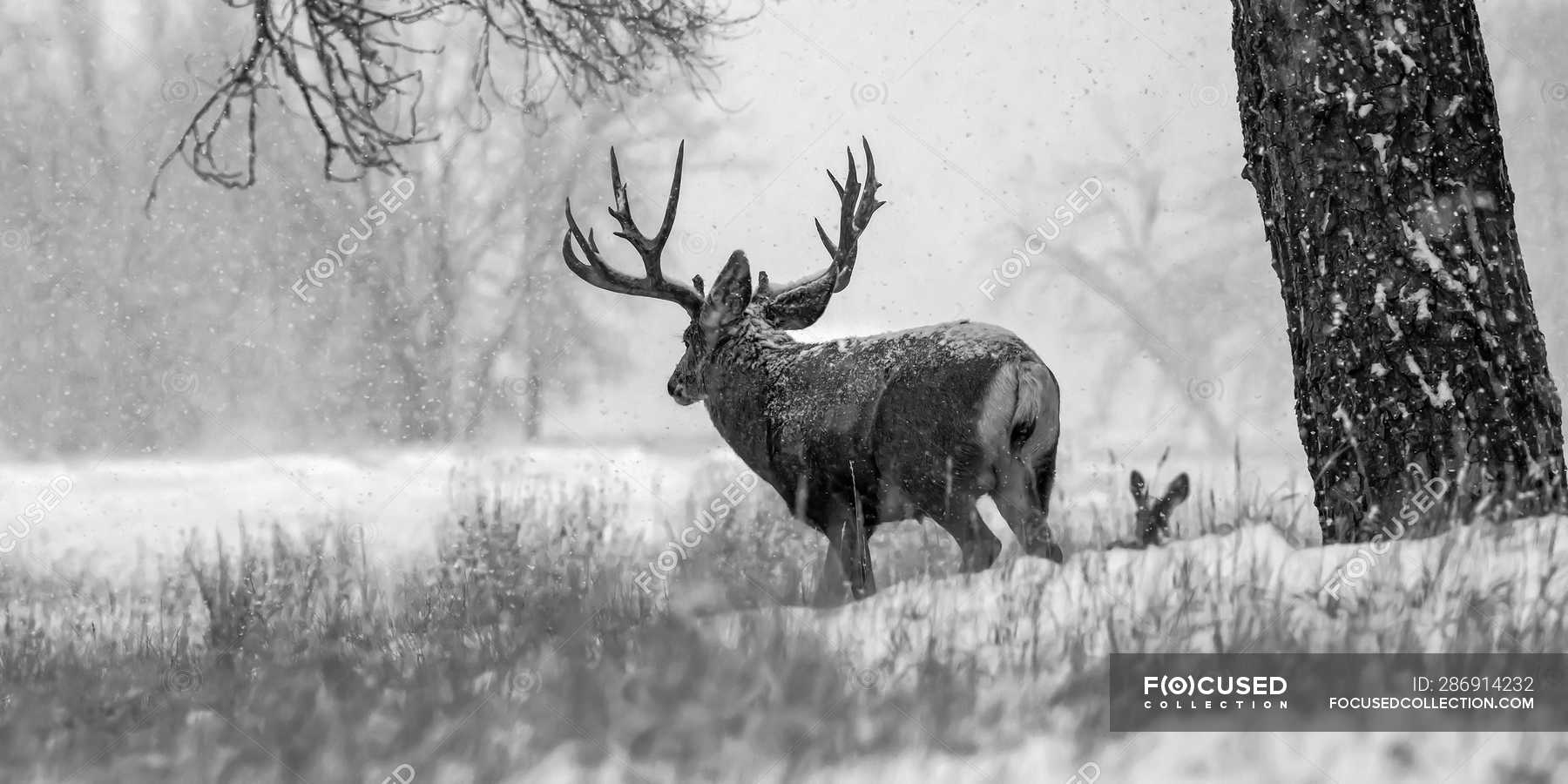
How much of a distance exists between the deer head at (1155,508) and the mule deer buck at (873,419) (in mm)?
380

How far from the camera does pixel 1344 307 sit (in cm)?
462

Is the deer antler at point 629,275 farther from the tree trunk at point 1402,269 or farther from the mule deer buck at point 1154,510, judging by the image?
the tree trunk at point 1402,269

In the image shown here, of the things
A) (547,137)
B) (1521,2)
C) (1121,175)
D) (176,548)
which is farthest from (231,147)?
(1521,2)

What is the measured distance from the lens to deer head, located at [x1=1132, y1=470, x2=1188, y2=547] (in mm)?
4648

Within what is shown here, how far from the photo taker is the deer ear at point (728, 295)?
19.2ft

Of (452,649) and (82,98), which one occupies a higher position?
(82,98)

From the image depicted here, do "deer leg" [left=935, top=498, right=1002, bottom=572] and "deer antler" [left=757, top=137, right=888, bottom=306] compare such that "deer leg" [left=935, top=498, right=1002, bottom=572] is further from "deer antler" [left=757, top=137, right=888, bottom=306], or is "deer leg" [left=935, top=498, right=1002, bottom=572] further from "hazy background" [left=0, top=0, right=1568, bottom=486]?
"hazy background" [left=0, top=0, right=1568, bottom=486]

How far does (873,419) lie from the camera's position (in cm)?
510

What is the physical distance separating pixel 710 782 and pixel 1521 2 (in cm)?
2174

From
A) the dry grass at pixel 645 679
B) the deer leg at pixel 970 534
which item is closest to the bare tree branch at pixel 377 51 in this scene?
the dry grass at pixel 645 679

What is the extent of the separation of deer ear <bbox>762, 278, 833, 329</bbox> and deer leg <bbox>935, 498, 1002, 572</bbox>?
1430 mm

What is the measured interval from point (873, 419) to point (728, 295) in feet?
3.72

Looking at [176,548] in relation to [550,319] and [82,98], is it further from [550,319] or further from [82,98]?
[82,98]

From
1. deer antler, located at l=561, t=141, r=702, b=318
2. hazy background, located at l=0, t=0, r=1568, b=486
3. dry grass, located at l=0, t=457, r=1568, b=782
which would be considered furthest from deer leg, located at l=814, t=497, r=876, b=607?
hazy background, located at l=0, t=0, r=1568, b=486
